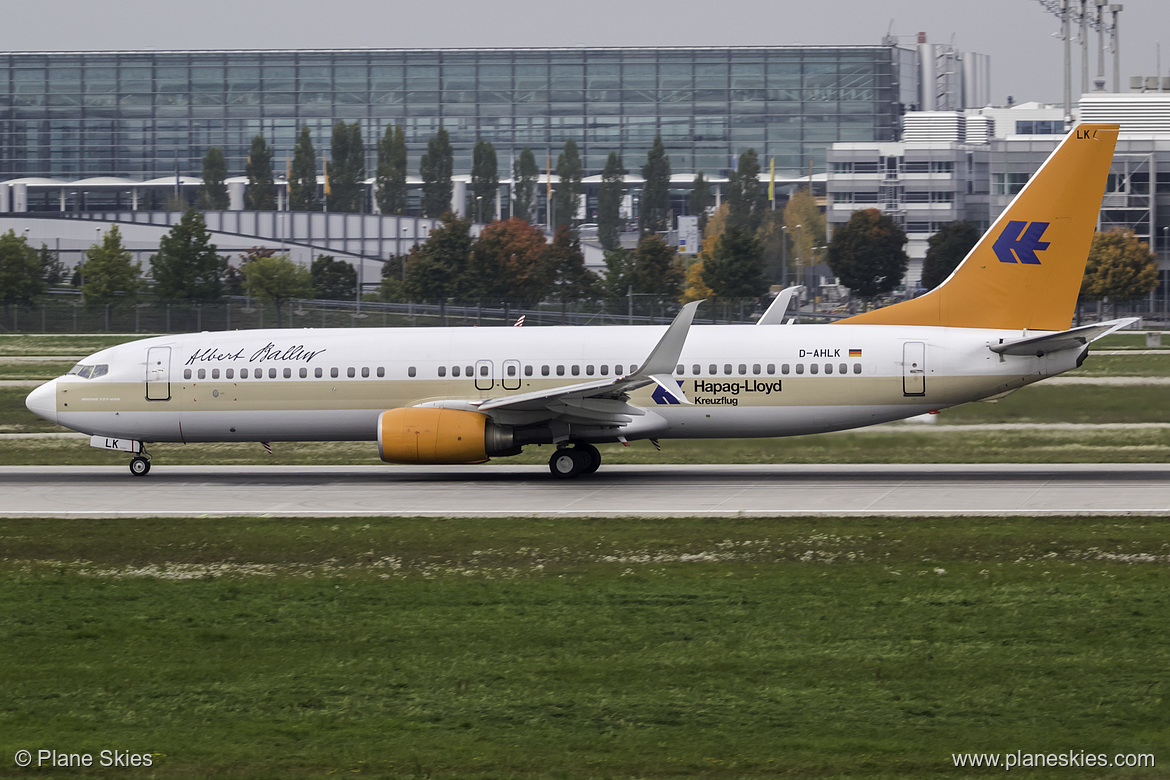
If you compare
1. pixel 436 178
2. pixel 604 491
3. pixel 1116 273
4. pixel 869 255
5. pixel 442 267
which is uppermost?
pixel 436 178

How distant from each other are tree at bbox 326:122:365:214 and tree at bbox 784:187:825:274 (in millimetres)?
53930

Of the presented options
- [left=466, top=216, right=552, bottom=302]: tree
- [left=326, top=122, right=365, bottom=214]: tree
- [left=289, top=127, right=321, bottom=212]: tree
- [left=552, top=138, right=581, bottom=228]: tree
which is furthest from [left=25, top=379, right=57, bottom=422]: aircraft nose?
[left=552, top=138, right=581, bottom=228]: tree

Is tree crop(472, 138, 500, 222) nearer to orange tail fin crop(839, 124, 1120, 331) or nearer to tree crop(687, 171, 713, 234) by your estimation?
tree crop(687, 171, 713, 234)

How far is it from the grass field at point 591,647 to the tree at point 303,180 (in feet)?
477

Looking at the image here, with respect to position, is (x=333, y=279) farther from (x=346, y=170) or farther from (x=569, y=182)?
(x=569, y=182)

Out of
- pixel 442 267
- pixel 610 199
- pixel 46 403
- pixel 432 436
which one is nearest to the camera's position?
pixel 432 436

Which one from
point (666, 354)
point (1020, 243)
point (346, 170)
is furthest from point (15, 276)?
point (346, 170)

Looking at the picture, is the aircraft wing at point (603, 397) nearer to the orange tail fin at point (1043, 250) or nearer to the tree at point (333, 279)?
the orange tail fin at point (1043, 250)

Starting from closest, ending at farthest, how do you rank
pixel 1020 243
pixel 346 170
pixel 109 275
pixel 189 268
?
pixel 1020 243, pixel 189 268, pixel 109 275, pixel 346 170

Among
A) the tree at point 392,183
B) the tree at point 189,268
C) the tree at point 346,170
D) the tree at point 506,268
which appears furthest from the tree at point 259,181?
the tree at point 189,268

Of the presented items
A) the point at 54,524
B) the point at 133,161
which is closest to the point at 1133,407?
the point at 54,524

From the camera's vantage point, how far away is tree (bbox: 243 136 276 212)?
164 metres

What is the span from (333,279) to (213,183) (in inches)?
2753

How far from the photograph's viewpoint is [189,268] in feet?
289
